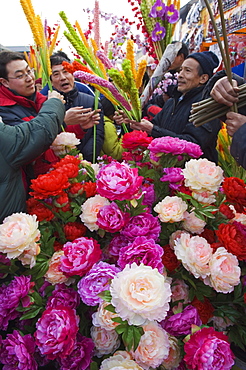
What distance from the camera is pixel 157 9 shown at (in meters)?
1.02

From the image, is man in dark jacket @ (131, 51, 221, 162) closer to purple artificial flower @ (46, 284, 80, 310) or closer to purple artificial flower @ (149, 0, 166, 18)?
purple artificial flower @ (149, 0, 166, 18)

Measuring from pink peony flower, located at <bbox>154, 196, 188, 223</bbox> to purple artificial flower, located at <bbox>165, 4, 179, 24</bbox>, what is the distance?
0.69 meters

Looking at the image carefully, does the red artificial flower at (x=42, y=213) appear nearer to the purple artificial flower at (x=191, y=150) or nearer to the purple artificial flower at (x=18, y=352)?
the purple artificial flower at (x=18, y=352)

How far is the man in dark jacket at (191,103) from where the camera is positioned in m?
1.43

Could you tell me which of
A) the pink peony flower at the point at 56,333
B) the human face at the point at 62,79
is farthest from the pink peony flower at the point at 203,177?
the human face at the point at 62,79

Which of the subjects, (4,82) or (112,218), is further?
(4,82)

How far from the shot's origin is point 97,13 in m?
1.17

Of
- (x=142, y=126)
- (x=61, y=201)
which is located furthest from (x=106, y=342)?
(x=142, y=126)

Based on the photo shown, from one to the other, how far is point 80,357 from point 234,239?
455 millimetres

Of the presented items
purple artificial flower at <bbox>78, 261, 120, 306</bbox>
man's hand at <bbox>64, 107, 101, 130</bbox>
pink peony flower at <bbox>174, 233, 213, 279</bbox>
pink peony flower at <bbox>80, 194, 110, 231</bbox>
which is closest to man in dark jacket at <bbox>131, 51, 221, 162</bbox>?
man's hand at <bbox>64, 107, 101, 130</bbox>

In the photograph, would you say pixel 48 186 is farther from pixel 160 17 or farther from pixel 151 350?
pixel 160 17

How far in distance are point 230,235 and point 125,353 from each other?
1.20ft

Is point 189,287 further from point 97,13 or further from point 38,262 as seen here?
point 97,13

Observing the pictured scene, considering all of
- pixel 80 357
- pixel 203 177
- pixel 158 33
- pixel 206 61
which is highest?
pixel 158 33
